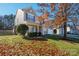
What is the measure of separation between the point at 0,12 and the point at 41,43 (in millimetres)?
971

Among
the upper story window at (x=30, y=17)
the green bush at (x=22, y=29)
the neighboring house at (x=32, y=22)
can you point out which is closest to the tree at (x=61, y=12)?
the neighboring house at (x=32, y=22)

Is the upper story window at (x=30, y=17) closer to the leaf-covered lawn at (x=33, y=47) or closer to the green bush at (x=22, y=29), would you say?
the green bush at (x=22, y=29)

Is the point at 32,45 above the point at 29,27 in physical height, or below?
below

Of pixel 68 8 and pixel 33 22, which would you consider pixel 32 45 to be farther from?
pixel 68 8

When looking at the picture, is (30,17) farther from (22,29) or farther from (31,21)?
(22,29)

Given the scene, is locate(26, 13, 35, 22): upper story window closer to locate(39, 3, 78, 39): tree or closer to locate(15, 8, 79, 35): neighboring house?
locate(15, 8, 79, 35): neighboring house

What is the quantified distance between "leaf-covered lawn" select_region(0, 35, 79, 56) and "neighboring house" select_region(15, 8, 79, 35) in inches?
7.7

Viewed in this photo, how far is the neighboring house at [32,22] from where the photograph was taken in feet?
16.6

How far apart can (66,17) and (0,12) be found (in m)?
1.25

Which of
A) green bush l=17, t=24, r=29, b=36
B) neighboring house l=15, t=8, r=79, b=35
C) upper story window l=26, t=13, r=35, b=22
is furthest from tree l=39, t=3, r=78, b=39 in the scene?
green bush l=17, t=24, r=29, b=36

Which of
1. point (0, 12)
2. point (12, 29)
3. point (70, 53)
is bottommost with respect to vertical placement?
point (70, 53)

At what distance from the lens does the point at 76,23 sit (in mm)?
5078

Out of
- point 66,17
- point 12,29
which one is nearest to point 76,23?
point 66,17


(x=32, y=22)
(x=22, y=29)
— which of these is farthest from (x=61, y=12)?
(x=22, y=29)
